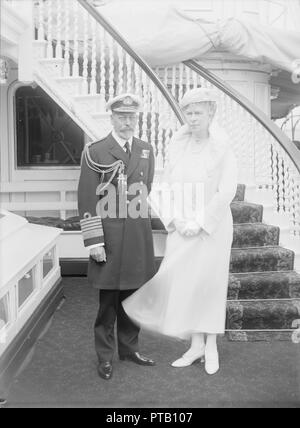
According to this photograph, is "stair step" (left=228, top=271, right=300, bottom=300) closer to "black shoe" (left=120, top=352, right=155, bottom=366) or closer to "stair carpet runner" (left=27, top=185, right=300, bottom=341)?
"stair carpet runner" (left=27, top=185, right=300, bottom=341)

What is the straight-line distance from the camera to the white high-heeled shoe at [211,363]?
3.47m

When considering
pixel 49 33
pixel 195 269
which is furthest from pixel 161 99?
pixel 195 269

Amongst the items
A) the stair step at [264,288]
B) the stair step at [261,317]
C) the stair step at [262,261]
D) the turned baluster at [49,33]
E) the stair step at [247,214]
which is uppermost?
the turned baluster at [49,33]

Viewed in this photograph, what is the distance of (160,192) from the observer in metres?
3.53

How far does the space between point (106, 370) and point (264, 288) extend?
1.65 meters

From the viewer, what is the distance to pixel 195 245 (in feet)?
11.2

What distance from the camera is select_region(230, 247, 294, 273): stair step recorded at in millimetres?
4633

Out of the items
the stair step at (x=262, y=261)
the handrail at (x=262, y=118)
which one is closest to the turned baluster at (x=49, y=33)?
the handrail at (x=262, y=118)

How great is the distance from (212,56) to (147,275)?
3.89 metres

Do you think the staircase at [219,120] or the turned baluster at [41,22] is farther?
the turned baluster at [41,22]

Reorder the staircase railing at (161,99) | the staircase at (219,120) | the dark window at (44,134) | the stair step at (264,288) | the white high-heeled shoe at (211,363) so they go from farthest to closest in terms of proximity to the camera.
Result: the dark window at (44,134) < the staircase railing at (161,99) < the staircase at (219,120) < the stair step at (264,288) < the white high-heeled shoe at (211,363)

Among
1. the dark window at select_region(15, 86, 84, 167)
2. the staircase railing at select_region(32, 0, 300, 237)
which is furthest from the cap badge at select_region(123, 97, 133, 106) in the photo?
the dark window at select_region(15, 86, 84, 167)

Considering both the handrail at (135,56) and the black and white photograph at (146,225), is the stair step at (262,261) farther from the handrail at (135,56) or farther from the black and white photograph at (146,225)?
the handrail at (135,56)
